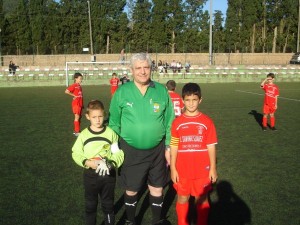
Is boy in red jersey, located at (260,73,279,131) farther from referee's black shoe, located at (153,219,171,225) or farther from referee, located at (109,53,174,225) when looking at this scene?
referee, located at (109,53,174,225)

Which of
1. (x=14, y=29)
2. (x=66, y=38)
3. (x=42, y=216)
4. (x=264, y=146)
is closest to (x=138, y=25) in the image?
(x=66, y=38)

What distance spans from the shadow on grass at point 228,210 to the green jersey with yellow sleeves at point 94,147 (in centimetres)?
166

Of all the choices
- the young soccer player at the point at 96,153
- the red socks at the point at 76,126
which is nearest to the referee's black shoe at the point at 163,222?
the young soccer player at the point at 96,153

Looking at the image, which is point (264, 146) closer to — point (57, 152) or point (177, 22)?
point (57, 152)

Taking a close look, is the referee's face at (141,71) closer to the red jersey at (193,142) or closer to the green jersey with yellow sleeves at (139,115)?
the green jersey with yellow sleeves at (139,115)

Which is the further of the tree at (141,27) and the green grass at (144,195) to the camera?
the tree at (141,27)

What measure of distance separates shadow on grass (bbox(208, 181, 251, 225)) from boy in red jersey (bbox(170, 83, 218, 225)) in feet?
2.98

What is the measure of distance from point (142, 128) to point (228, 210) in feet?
6.37

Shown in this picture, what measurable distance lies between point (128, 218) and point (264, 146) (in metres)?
5.05

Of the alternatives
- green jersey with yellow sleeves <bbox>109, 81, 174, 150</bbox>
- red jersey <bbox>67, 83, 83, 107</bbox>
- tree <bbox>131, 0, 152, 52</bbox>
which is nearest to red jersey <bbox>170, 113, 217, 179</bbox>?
green jersey with yellow sleeves <bbox>109, 81, 174, 150</bbox>

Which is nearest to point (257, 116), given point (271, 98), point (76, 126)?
point (271, 98)

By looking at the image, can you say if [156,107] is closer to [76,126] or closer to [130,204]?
[130,204]

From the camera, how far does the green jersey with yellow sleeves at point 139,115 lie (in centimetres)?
388

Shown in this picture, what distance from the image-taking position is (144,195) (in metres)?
5.43
